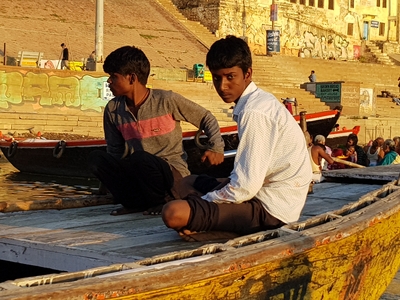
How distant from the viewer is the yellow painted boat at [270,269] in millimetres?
2963

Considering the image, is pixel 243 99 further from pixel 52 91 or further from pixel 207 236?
pixel 52 91

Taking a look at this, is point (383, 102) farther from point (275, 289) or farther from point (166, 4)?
point (275, 289)

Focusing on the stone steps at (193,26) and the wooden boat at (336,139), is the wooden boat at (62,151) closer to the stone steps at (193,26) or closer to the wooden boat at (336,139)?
the wooden boat at (336,139)

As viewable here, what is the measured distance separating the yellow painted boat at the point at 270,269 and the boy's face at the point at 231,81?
78 cm

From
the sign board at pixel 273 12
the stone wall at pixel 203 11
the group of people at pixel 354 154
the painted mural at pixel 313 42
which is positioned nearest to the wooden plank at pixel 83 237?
the group of people at pixel 354 154

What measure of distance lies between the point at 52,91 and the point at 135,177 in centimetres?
2015

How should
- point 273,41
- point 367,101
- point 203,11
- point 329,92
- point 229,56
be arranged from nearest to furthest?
point 229,56 < point 367,101 < point 329,92 < point 273,41 < point 203,11

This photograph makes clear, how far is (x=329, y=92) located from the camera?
30203mm

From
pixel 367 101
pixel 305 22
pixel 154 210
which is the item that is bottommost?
pixel 367 101

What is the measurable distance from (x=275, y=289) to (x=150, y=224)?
1.51 meters

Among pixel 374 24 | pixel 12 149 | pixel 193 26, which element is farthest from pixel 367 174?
pixel 374 24

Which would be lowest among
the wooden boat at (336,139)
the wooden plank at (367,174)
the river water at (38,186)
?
the river water at (38,186)

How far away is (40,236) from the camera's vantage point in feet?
14.9

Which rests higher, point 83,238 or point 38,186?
point 83,238
